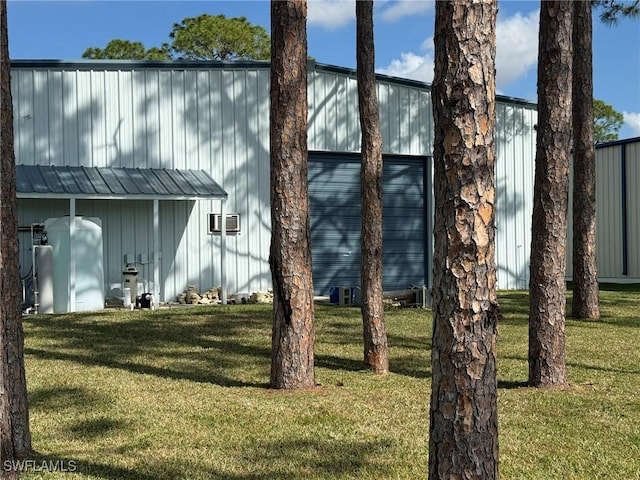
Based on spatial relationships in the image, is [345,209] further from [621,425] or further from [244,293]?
[621,425]

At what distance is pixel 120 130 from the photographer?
17.4 m

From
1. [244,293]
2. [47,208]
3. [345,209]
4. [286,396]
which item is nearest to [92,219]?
[47,208]

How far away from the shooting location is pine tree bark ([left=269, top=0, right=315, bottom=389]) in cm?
769

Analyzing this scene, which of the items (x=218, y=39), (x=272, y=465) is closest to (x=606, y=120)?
(x=218, y=39)

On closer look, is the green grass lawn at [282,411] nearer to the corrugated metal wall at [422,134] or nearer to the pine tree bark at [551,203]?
the pine tree bark at [551,203]

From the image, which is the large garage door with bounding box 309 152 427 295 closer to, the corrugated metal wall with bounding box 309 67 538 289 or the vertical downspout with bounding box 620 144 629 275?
the corrugated metal wall with bounding box 309 67 538 289

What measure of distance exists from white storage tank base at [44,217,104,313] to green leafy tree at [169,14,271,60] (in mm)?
29158

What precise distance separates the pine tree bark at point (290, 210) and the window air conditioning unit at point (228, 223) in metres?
9.97

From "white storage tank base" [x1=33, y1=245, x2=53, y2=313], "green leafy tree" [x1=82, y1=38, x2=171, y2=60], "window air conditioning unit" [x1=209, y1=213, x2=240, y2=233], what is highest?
"green leafy tree" [x1=82, y1=38, x2=171, y2=60]

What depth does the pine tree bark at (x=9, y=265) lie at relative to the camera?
16.2 ft

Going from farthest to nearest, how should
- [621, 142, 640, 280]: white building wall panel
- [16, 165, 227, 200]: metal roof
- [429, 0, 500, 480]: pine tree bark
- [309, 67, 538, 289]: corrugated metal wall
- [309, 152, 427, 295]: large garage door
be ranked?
1. [621, 142, 640, 280]: white building wall panel
2. [309, 152, 427, 295]: large garage door
3. [309, 67, 538, 289]: corrugated metal wall
4. [16, 165, 227, 200]: metal roof
5. [429, 0, 500, 480]: pine tree bark

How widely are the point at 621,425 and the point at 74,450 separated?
13.7ft

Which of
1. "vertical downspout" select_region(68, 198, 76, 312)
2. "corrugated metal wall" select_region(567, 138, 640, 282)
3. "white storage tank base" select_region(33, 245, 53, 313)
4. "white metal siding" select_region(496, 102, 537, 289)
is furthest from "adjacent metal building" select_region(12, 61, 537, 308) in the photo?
"corrugated metal wall" select_region(567, 138, 640, 282)

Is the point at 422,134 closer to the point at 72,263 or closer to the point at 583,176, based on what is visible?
the point at 583,176
